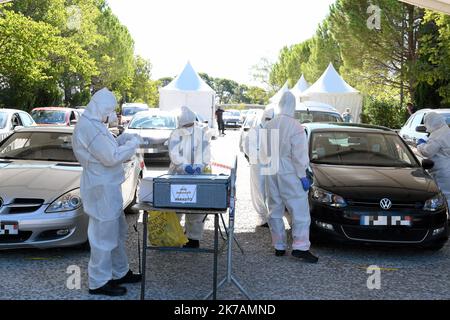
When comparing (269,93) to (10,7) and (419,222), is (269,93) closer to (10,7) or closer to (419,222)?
(10,7)

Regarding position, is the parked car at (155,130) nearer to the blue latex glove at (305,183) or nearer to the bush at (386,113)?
the blue latex glove at (305,183)

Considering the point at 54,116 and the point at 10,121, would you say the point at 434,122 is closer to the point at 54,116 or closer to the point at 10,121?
the point at 10,121

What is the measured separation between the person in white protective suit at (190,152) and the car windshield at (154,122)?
10.1 meters

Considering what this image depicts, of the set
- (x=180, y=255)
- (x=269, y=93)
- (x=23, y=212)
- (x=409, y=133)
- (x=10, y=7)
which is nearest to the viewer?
(x=23, y=212)

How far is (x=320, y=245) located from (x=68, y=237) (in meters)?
2.96

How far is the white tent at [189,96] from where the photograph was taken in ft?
102

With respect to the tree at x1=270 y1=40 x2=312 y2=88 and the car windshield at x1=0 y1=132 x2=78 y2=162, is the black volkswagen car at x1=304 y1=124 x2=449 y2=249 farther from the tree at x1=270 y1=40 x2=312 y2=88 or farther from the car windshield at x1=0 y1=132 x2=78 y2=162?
the tree at x1=270 y1=40 x2=312 y2=88

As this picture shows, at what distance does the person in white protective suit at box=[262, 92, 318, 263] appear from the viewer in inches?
251

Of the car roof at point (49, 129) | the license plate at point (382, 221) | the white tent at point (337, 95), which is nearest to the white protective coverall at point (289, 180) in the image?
the license plate at point (382, 221)

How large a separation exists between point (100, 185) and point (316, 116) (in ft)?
34.9

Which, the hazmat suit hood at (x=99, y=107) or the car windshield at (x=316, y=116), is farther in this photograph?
the car windshield at (x=316, y=116)

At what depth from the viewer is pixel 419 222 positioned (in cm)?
643

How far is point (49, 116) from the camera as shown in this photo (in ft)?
61.1
